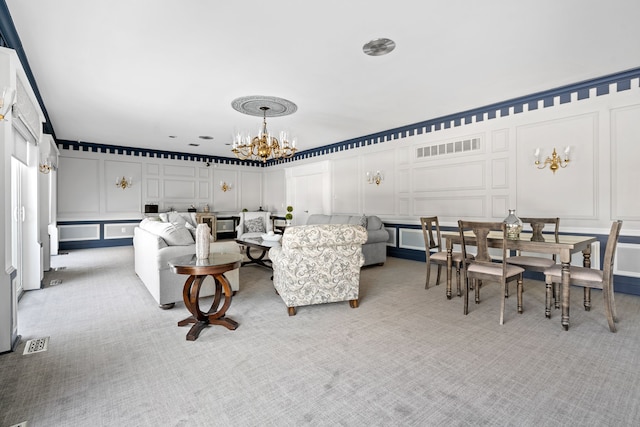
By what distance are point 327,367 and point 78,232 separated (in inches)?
334

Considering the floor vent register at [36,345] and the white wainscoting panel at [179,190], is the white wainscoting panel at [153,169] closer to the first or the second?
the white wainscoting panel at [179,190]

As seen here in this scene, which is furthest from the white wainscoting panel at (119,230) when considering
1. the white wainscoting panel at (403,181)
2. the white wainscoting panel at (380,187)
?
the white wainscoting panel at (403,181)

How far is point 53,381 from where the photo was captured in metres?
1.95

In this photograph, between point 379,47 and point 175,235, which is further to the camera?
point 175,235

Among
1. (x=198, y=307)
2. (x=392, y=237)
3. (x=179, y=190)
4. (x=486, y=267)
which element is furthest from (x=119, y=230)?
(x=486, y=267)

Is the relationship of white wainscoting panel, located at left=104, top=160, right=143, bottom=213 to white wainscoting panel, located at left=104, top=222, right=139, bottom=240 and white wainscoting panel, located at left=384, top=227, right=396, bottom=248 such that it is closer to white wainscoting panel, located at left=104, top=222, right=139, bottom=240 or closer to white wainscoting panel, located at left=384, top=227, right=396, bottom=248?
white wainscoting panel, located at left=104, top=222, right=139, bottom=240

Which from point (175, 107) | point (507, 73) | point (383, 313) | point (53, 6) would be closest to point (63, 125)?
point (175, 107)

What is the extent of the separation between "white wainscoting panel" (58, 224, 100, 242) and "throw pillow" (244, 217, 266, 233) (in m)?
4.50

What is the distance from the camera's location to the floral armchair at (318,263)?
2.97m

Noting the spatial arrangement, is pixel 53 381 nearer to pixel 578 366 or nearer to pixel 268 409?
pixel 268 409

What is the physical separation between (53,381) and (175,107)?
13.8ft

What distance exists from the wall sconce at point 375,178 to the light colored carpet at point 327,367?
370cm

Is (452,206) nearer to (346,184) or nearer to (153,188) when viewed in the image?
(346,184)

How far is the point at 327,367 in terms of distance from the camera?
83.1 inches
